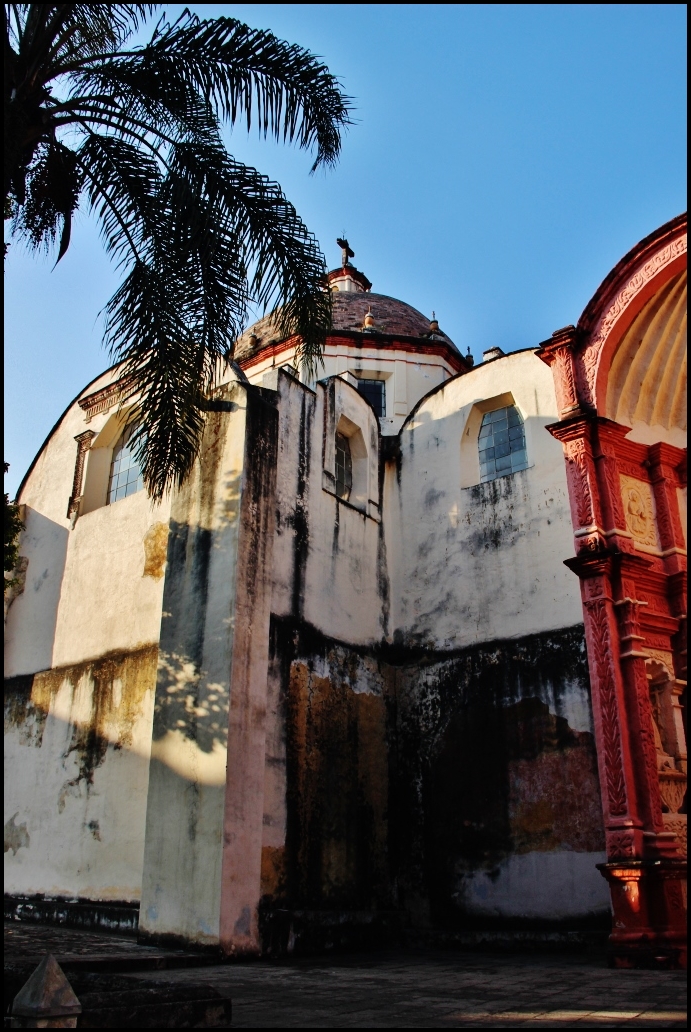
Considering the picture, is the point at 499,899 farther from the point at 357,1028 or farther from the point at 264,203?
the point at 264,203

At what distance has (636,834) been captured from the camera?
797 cm

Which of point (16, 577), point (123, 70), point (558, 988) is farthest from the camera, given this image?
point (16, 577)

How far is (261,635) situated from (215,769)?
1575mm

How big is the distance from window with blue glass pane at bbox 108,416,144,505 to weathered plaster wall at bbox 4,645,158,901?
280cm

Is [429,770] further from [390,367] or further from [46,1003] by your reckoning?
[390,367]

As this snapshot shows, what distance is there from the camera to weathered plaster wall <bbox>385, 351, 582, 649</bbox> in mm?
11273

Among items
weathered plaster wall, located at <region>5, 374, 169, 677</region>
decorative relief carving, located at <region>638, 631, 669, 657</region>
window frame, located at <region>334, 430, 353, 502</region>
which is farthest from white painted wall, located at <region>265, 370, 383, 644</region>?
decorative relief carving, located at <region>638, 631, 669, 657</region>

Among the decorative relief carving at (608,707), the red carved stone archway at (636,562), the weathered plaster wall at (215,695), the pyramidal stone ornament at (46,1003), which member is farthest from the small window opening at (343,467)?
the pyramidal stone ornament at (46,1003)

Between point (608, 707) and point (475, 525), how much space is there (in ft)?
13.7

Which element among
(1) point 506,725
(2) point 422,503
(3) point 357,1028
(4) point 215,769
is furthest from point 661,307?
(3) point 357,1028

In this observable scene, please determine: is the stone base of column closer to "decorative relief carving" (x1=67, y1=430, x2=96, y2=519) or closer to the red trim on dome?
"decorative relief carving" (x1=67, y1=430, x2=96, y2=519)

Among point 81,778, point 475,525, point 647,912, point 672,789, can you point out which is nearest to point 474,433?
point 475,525

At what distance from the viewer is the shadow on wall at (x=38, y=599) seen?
1308cm

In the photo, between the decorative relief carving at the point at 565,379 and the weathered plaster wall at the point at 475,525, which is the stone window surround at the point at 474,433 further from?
the decorative relief carving at the point at 565,379
